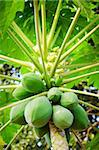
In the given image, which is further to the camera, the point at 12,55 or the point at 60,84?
the point at 12,55

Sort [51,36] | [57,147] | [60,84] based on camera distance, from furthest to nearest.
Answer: [51,36], [60,84], [57,147]

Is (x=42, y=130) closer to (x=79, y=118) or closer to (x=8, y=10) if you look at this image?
(x=79, y=118)

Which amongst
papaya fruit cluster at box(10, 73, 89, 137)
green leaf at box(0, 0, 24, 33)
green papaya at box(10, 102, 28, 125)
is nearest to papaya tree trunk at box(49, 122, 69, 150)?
papaya fruit cluster at box(10, 73, 89, 137)

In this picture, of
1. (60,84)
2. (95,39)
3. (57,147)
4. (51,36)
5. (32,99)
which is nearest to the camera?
(57,147)

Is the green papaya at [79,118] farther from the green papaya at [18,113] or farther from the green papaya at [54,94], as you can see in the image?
the green papaya at [18,113]

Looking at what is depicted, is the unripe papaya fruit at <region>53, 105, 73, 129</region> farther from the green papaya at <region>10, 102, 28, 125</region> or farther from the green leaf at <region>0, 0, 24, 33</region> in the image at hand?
the green leaf at <region>0, 0, 24, 33</region>

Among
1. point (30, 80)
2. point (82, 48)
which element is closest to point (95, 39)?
point (82, 48)

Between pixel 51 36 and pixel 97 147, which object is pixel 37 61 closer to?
pixel 51 36
